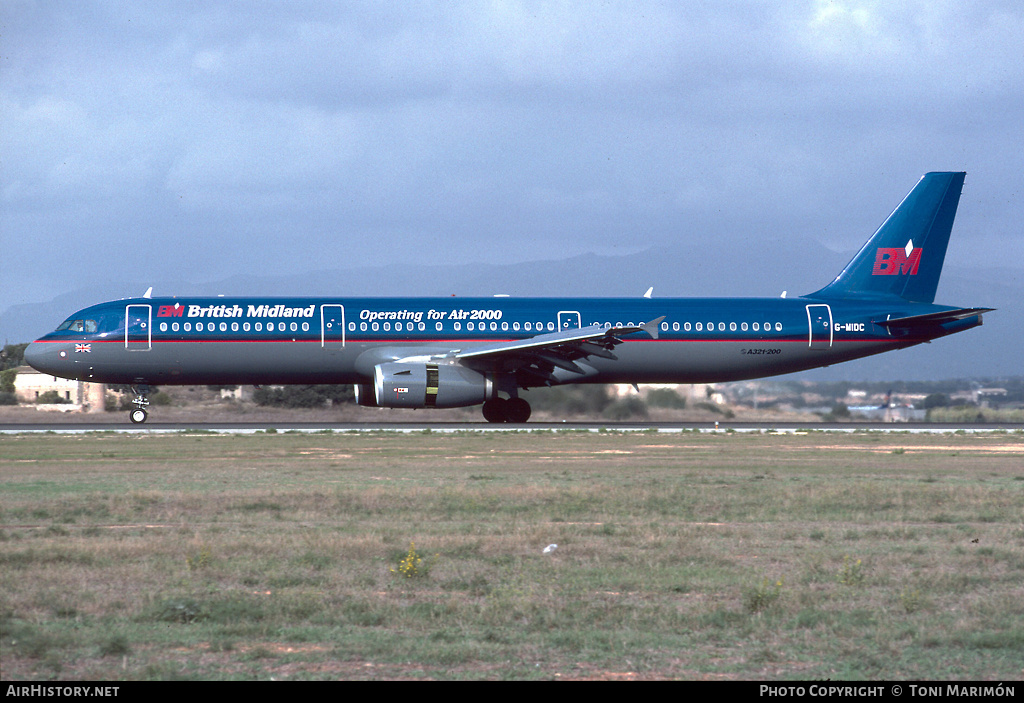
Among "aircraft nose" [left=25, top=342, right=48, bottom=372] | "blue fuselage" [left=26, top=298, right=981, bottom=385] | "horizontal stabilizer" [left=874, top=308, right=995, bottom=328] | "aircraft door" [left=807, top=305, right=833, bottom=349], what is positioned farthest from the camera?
"aircraft door" [left=807, top=305, right=833, bottom=349]

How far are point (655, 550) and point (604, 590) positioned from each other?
212 centimetres

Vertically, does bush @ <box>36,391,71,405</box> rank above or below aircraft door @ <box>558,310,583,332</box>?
below

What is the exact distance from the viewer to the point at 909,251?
4059 centimetres

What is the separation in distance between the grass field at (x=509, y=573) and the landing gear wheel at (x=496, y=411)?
51.6 ft

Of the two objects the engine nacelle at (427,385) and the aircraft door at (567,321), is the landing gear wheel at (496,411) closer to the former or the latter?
the engine nacelle at (427,385)

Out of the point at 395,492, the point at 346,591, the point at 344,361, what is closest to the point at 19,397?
the point at 344,361

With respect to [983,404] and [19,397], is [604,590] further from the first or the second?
[19,397]

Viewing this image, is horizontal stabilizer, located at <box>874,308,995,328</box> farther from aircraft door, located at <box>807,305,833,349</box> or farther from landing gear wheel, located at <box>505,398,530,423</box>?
landing gear wheel, located at <box>505,398,530,423</box>

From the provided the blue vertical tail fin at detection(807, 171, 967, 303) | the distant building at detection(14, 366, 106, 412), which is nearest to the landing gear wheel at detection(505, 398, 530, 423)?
the blue vertical tail fin at detection(807, 171, 967, 303)

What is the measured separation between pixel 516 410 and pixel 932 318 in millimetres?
14575

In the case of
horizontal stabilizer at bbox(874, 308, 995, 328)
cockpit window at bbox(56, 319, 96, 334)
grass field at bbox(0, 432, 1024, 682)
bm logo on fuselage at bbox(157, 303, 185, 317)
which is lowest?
grass field at bbox(0, 432, 1024, 682)

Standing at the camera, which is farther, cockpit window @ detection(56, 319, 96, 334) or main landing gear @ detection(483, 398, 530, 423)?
main landing gear @ detection(483, 398, 530, 423)

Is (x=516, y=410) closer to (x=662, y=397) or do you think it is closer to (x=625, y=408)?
(x=625, y=408)

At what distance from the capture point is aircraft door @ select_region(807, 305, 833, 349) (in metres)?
38.0
